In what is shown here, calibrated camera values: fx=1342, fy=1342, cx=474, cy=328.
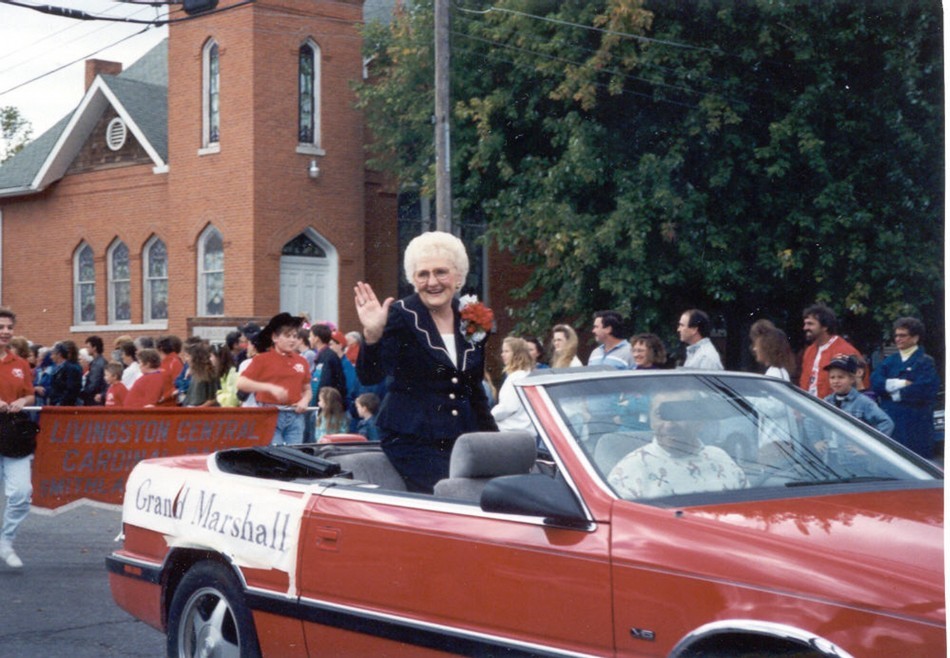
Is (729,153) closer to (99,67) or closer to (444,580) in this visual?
(444,580)

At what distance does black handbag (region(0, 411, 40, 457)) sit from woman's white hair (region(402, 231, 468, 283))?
4.84 metres

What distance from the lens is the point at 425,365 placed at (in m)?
5.53

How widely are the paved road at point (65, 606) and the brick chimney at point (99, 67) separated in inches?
1032

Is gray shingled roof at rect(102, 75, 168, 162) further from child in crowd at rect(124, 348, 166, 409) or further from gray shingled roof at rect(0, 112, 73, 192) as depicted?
child in crowd at rect(124, 348, 166, 409)

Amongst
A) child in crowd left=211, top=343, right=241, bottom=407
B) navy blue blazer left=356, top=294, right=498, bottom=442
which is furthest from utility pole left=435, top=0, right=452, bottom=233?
navy blue blazer left=356, top=294, right=498, bottom=442

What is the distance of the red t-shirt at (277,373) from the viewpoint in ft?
38.5

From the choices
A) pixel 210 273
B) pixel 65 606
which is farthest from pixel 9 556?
pixel 210 273

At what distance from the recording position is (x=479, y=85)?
25.0 metres

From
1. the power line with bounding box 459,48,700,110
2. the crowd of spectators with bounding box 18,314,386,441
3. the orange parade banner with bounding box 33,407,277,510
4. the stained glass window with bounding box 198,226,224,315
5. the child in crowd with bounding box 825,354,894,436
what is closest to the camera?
the child in crowd with bounding box 825,354,894,436

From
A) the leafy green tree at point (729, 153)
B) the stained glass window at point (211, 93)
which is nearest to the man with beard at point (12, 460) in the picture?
the leafy green tree at point (729, 153)

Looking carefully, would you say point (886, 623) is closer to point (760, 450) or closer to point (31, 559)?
point (760, 450)

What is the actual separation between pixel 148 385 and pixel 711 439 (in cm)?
876

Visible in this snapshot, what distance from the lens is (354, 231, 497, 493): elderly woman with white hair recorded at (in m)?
5.41

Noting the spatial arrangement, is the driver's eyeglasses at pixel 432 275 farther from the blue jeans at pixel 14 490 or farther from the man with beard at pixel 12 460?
the blue jeans at pixel 14 490
